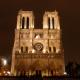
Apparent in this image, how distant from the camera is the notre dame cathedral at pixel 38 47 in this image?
99000mm

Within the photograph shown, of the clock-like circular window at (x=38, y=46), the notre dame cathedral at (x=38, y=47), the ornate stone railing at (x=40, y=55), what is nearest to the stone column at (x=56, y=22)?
the notre dame cathedral at (x=38, y=47)

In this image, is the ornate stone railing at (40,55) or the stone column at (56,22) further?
the stone column at (56,22)

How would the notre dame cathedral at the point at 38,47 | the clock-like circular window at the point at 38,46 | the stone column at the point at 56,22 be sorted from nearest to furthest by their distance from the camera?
the notre dame cathedral at the point at 38,47
the clock-like circular window at the point at 38,46
the stone column at the point at 56,22

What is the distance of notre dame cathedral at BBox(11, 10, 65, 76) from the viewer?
99000mm

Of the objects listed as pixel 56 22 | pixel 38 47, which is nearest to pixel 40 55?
pixel 38 47

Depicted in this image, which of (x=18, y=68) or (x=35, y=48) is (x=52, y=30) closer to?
(x=35, y=48)

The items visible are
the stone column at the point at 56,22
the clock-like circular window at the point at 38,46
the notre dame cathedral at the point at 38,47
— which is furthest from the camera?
the stone column at the point at 56,22

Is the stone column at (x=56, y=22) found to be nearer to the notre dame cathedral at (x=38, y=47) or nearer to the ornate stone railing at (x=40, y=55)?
the notre dame cathedral at (x=38, y=47)

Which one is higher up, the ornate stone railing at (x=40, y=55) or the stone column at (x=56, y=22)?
the stone column at (x=56, y=22)

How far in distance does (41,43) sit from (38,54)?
5.41 meters

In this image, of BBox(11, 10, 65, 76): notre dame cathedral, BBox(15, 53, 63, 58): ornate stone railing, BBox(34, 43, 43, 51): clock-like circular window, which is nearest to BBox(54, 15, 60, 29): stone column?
BBox(11, 10, 65, 76): notre dame cathedral

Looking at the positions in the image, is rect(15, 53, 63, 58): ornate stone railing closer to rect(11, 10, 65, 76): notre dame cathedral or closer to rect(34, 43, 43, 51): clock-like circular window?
rect(11, 10, 65, 76): notre dame cathedral

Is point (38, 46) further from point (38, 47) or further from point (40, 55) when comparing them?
point (40, 55)

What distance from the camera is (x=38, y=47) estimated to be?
105m
